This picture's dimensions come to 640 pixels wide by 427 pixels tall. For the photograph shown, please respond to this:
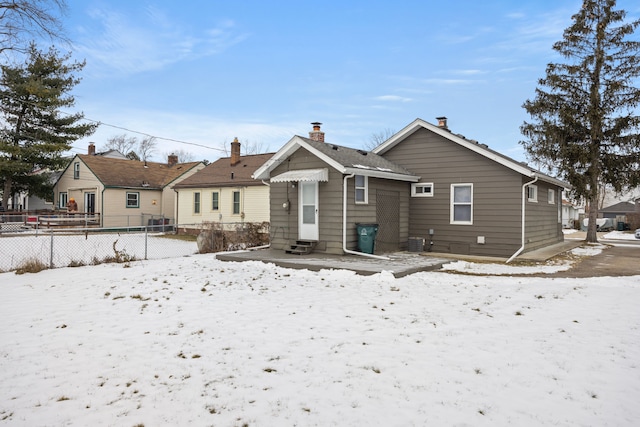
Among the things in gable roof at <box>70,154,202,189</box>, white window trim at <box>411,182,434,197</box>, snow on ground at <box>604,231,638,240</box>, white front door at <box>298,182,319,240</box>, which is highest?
gable roof at <box>70,154,202,189</box>

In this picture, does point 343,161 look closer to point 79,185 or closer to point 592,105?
point 592,105

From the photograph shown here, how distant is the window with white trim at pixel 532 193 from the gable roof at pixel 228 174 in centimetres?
1301

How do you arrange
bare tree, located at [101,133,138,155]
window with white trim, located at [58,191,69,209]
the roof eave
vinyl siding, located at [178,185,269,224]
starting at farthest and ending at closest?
1. bare tree, located at [101,133,138,155]
2. window with white trim, located at [58,191,69,209]
3. vinyl siding, located at [178,185,269,224]
4. the roof eave

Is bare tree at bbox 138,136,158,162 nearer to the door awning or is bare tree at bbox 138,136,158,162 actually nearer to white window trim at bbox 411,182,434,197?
the door awning

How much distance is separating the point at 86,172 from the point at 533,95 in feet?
94.0

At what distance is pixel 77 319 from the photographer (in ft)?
20.8

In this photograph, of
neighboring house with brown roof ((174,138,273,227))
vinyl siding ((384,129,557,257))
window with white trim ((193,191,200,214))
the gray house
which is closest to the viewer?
the gray house

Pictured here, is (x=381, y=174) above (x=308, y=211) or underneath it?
above

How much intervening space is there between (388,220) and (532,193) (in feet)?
17.8

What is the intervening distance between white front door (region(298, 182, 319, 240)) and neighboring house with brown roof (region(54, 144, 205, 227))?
55.8 feet

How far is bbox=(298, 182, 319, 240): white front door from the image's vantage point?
13203 mm

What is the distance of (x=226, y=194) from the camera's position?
24.0 m

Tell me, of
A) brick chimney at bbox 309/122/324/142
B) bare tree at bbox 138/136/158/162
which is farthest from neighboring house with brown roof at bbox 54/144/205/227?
bare tree at bbox 138/136/158/162

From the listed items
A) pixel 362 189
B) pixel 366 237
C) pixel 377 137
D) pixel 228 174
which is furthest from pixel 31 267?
pixel 377 137
